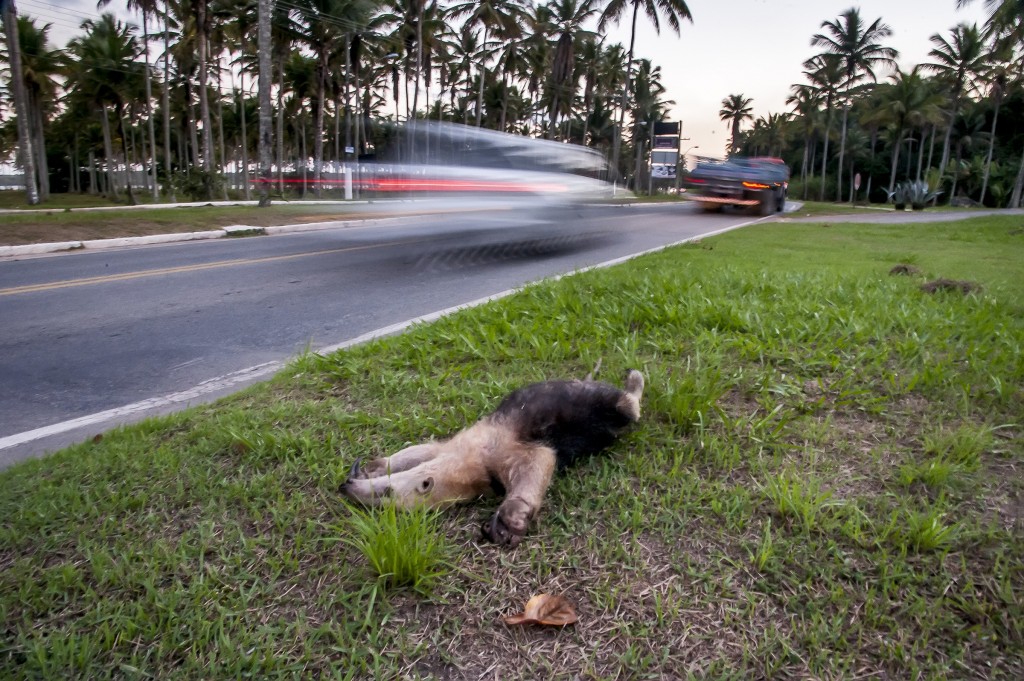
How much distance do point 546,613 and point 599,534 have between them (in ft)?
1.44

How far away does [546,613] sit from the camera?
1.92 metres

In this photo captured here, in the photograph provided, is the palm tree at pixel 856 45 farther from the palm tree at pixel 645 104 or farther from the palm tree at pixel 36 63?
the palm tree at pixel 36 63

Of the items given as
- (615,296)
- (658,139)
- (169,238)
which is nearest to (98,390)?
(615,296)

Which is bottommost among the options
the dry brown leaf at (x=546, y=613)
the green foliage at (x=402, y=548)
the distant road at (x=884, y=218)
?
the dry brown leaf at (x=546, y=613)

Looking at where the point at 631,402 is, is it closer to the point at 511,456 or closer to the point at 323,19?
the point at 511,456

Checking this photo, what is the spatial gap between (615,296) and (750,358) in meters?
1.69

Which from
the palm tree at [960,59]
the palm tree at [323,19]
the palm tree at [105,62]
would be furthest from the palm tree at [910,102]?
the palm tree at [105,62]

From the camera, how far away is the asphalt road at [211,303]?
13.4 ft

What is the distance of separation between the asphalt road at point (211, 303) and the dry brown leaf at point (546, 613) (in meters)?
2.72

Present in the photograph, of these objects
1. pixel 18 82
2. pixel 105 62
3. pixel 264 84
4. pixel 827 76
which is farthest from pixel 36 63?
pixel 827 76

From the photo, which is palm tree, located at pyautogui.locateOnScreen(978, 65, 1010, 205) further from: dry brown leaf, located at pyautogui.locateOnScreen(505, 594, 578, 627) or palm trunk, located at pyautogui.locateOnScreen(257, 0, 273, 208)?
dry brown leaf, located at pyautogui.locateOnScreen(505, 594, 578, 627)

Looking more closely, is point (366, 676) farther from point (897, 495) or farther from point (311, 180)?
point (311, 180)

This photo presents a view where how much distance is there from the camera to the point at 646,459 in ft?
8.91

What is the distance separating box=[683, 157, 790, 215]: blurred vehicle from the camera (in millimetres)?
22562
